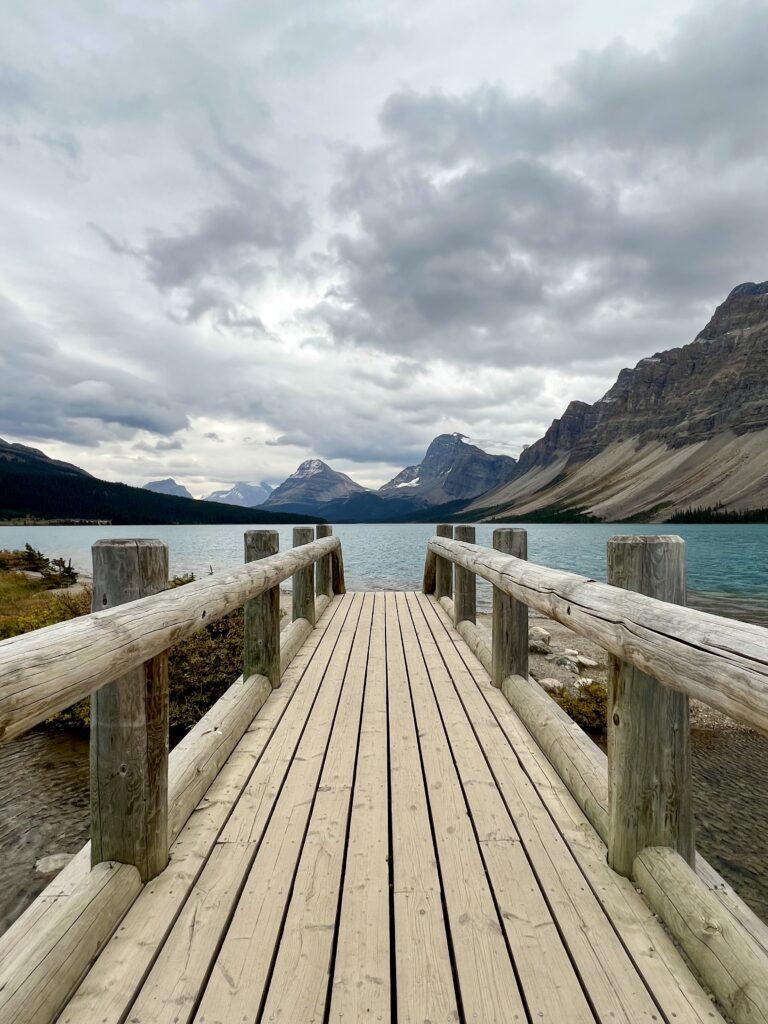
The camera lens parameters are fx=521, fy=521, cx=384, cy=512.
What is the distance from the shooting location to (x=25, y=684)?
118cm

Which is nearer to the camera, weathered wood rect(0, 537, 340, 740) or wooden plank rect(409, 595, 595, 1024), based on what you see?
weathered wood rect(0, 537, 340, 740)

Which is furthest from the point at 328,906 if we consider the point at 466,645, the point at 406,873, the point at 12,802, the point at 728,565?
the point at 728,565

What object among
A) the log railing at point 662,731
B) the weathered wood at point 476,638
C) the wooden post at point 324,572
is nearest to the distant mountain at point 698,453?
the wooden post at point 324,572

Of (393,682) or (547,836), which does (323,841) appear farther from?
(393,682)

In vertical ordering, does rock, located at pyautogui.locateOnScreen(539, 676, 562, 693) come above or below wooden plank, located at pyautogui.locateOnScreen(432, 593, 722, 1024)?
below

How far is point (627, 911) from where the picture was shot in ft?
6.23

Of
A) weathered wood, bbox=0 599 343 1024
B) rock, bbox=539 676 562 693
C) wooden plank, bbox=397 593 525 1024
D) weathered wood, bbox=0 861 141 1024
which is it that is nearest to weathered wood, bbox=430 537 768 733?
wooden plank, bbox=397 593 525 1024

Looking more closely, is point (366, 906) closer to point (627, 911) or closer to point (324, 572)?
point (627, 911)

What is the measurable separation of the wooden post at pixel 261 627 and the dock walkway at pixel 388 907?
0.87 meters

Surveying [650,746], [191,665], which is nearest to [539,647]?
[191,665]

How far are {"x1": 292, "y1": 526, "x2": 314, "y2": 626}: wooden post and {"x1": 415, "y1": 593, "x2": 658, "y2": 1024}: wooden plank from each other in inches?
140

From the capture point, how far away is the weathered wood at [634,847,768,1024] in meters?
1.47

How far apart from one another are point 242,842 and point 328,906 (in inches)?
22.5

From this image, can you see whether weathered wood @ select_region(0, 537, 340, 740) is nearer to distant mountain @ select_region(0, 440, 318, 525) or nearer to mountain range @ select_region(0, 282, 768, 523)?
mountain range @ select_region(0, 282, 768, 523)
